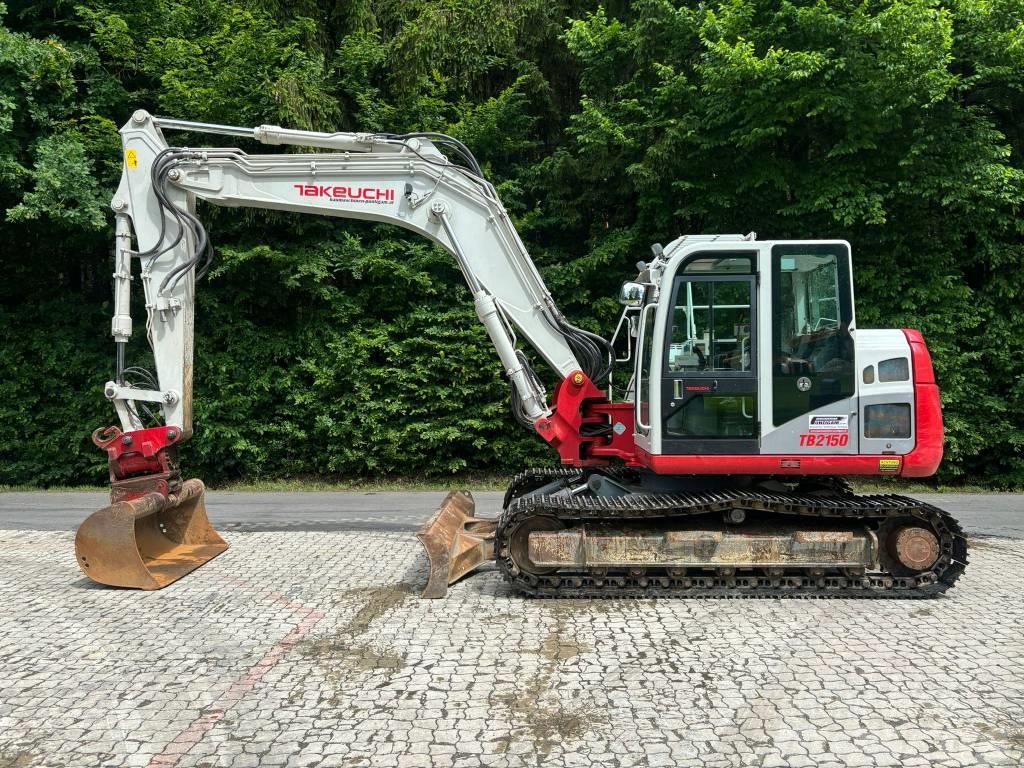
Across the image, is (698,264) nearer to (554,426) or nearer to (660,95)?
(554,426)

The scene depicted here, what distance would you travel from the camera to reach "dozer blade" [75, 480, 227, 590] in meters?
6.38

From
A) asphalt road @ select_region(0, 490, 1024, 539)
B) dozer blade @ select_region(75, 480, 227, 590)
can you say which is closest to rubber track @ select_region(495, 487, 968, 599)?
dozer blade @ select_region(75, 480, 227, 590)

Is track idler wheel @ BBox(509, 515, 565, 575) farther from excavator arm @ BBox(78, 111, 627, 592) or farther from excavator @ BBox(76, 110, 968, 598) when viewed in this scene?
excavator arm @ BBox(78, 111, 627, 592)

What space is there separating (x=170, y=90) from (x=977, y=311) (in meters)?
14.2

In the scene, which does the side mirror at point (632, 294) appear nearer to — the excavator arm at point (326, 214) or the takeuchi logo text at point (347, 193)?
the excavator arm at point (326, 214)

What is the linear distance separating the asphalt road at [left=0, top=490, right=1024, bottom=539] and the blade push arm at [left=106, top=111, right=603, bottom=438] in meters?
3.33

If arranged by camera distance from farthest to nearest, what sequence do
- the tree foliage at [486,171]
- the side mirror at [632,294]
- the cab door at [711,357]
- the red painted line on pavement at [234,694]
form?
the tree foliage at [486,171]
the side mirror at [632,294]
the cab door at [711,357]
the red painted line on pavement at [234,694]

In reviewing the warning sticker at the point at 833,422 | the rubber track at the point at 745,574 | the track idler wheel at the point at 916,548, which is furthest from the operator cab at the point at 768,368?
the track idler wheel at the point at 916,548

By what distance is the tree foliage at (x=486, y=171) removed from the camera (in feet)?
38.5

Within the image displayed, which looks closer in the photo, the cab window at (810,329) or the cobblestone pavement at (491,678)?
the cobblestone pavement at (491,678)

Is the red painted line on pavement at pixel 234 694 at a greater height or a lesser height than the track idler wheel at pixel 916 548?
lesser

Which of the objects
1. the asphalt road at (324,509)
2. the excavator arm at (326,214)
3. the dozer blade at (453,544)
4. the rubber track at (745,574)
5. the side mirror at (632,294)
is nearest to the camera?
the rubber track at (745,574)

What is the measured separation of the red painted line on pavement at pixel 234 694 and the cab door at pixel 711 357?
3157 millimetres

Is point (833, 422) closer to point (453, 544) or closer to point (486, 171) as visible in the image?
point (453, 544)
